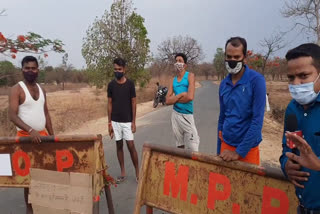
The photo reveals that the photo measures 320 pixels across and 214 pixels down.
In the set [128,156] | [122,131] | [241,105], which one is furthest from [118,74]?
[241,105]

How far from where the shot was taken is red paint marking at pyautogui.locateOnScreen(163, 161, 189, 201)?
2516 millimetres

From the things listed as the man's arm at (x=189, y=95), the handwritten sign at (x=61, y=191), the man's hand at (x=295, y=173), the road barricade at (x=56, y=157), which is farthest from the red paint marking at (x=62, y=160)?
the man's hand at (x=295, y=173)

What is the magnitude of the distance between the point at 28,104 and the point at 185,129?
2.15m

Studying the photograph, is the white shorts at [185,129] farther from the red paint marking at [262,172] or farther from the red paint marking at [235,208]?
the red paint marking at [262,172]

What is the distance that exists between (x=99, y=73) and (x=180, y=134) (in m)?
14.2

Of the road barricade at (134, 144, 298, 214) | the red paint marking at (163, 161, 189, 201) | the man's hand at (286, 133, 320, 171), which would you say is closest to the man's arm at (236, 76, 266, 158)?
the road barricade at (134, 144, 298, 214)

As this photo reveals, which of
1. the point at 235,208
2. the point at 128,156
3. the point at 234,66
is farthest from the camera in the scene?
the point at 128,156

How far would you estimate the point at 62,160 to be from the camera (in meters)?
3.18

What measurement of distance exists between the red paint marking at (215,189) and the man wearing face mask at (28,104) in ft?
7.03

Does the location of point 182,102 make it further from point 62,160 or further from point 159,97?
point 159,97

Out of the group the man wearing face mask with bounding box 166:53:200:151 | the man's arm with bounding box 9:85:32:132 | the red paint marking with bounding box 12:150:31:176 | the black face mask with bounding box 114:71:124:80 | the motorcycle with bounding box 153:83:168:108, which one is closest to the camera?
the red paint marking with bounding box 12:150:31:176

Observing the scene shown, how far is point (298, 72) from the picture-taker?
160cm

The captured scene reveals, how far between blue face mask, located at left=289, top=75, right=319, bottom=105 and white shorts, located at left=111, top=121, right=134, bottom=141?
3.27m

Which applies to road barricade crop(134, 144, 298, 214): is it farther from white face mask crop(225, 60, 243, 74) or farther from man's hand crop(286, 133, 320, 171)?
white face mask crop(225, 60, 243, 74)
